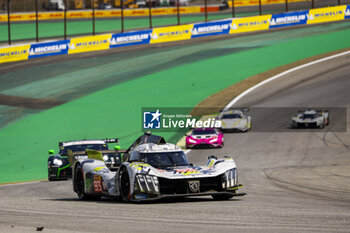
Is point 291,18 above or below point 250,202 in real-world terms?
above

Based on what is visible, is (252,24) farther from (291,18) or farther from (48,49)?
(48,49)

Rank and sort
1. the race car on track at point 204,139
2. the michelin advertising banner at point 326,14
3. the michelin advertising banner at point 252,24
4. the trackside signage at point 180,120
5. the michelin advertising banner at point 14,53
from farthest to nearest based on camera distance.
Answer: the michelin advertising banner at point 326,14, the michelin advertising banner at point 252,24, the michelin advertising banner at point 14,53, the trackside signage at point 180,120, the race car on track at point 204,139

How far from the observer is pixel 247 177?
71.9ft

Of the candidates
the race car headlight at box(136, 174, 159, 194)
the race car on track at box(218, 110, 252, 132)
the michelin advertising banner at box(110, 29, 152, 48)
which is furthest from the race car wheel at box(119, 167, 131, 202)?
the michelin advertising banner at box(110, 29, 152, 48)

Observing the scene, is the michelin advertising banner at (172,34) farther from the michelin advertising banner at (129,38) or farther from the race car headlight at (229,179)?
the race car headlight at (229,179)

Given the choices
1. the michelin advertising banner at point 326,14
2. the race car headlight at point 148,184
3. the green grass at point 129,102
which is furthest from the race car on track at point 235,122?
the michelin advertising banner at point 326,14

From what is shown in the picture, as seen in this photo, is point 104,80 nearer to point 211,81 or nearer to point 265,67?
point 211,81

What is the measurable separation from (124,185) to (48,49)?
130 ft

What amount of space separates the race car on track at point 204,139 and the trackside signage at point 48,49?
2174 cm

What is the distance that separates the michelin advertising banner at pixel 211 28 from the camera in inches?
2267

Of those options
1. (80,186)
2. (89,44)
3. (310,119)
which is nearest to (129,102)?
(310,119)

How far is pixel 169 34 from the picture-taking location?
56.7m

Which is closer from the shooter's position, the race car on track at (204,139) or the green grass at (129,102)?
the green grass at (129,102)

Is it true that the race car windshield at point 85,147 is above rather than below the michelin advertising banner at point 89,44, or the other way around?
below
